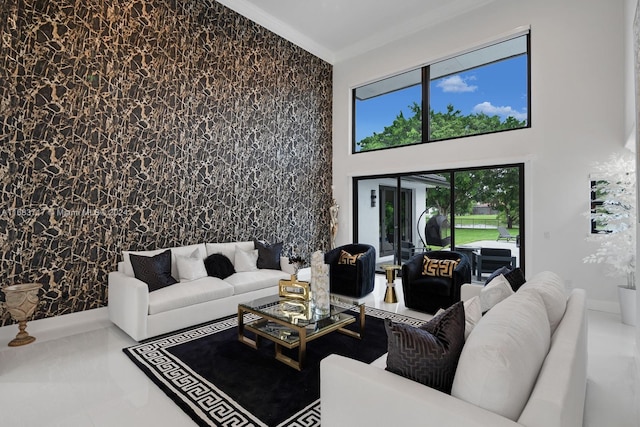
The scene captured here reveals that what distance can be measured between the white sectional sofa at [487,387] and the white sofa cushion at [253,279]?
297 cm

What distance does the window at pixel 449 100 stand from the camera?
17.4ft

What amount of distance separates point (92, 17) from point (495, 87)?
5938 mm

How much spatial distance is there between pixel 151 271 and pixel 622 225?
5613 mm

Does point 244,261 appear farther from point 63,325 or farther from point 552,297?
point 552,297

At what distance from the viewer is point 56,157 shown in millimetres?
3742

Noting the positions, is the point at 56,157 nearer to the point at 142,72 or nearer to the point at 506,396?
the point at 142,72

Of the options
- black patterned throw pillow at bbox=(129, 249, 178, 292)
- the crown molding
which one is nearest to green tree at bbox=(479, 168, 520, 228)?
the crown molding

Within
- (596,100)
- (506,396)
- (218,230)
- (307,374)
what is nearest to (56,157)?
(218,230)

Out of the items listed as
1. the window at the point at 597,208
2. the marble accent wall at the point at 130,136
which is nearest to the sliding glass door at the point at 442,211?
the window at the point at 597,208

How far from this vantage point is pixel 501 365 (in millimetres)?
1185

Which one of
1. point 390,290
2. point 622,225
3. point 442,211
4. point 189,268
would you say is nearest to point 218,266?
point 189,268

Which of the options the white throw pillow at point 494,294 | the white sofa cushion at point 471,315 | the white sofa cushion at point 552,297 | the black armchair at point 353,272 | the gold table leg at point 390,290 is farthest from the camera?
the black armchair at point 353,272

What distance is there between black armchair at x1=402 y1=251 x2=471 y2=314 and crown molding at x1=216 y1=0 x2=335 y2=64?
488cm

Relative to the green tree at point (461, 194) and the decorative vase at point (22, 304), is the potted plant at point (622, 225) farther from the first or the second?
the decorative vase at point (22, 304)
